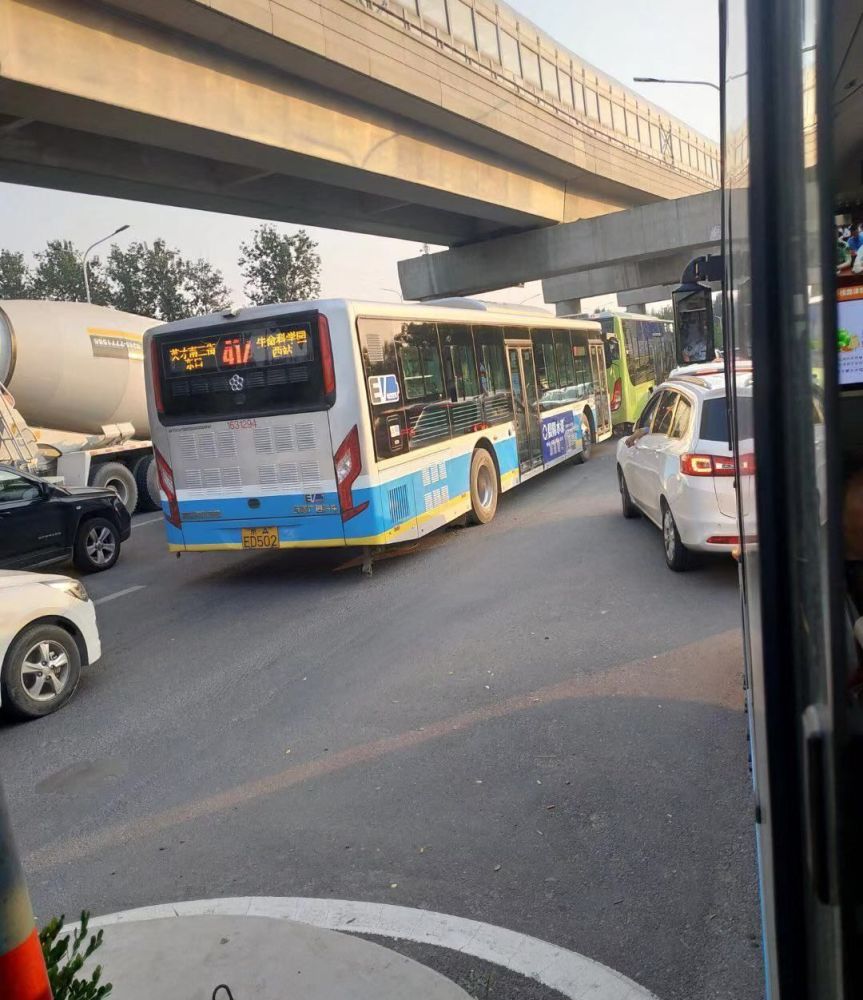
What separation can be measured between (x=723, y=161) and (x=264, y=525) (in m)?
6.85

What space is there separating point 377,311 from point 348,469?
1785mm

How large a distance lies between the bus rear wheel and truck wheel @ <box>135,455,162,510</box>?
25.8 ft

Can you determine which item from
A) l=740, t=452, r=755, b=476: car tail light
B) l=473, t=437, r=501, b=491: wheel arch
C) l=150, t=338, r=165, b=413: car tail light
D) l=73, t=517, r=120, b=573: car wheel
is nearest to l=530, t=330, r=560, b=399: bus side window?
l=473, t=437, r=501, b=491: wheel arch

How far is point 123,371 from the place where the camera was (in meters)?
16.8

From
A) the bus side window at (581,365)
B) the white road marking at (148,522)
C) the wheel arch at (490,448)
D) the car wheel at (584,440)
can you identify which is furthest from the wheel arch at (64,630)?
the car wheel at (584,440)

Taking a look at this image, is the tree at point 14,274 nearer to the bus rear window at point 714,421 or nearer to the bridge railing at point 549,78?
the bridge railing at point 549,78


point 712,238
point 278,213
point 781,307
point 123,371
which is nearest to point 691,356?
point 781,307

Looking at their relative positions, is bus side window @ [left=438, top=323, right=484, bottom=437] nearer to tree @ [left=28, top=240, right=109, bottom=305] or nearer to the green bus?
the green bus

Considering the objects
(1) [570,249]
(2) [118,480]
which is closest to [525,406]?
(2) [118,480]

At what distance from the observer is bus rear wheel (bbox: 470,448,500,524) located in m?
11.4

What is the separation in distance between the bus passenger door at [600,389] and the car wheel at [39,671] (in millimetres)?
13584

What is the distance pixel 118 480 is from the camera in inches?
639

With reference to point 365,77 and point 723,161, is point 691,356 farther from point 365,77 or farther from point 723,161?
point 365,77

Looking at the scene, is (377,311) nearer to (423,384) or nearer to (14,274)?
(423,384)
